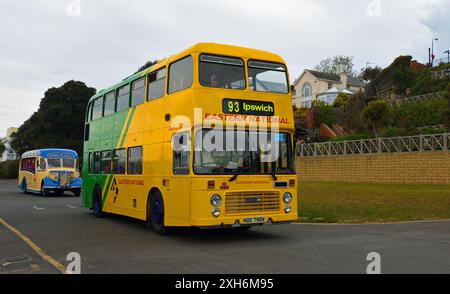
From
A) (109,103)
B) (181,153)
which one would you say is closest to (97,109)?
(109,103)

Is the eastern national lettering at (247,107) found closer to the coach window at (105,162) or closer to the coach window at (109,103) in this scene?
the coach window at (109,103)

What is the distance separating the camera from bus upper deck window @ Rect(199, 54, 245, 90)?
34.8 ft

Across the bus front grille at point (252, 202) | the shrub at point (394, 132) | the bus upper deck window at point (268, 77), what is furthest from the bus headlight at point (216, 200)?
the shrub at point (394, 132)

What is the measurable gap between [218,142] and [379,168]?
21.7m

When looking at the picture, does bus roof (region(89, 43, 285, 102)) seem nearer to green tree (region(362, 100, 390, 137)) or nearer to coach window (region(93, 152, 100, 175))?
coach window (region(93, 152, 100, 175))

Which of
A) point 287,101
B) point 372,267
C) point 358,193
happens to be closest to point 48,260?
point 372,267

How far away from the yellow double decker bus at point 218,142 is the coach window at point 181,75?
0.9 inches

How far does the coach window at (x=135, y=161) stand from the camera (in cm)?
1308

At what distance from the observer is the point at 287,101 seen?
11.5 m

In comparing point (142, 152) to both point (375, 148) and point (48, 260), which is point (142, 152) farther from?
point (375, 148)

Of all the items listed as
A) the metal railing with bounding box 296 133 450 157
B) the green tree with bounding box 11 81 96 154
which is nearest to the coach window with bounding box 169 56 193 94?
the metal railing with bounding box 296 133 450 157
